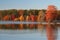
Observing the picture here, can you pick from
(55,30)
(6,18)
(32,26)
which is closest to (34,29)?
(32,26)

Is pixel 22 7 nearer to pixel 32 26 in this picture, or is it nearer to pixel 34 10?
pixel 34 10

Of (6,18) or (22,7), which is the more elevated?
(22,7)

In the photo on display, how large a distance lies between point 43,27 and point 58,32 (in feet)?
1.46

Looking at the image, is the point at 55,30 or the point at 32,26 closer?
the point at 55,30

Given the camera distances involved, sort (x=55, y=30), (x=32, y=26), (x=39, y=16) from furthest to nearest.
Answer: (x=32, y=26) → (x=55, y=30) → (x=39, y=16)

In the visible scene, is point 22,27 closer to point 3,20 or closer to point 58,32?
point 3,20

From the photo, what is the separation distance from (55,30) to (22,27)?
0.76 metres

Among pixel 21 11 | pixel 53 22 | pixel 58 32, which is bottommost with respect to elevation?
pixel 58 32

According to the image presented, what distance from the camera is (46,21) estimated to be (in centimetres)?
314

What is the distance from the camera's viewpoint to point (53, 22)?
3.19 meters

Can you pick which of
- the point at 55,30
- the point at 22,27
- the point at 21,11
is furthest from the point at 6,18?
the point at 55,30

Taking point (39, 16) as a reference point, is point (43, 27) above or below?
below

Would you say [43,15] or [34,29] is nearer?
[43,15]

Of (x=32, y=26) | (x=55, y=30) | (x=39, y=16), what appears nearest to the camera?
(x=39, y=16)
